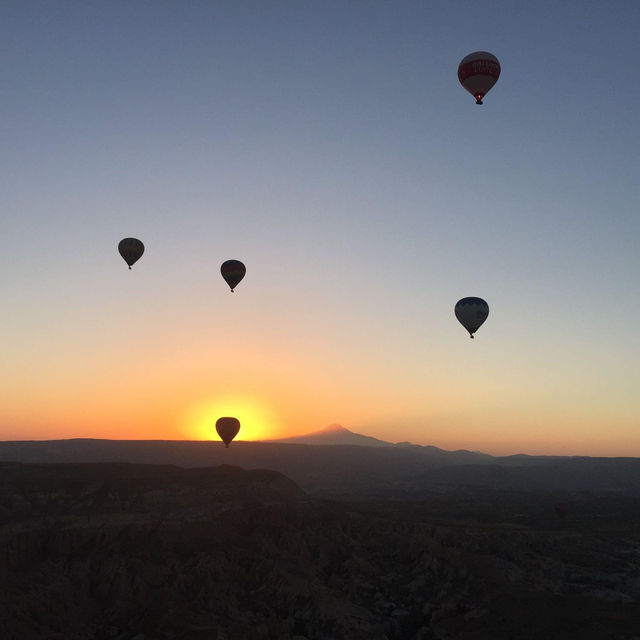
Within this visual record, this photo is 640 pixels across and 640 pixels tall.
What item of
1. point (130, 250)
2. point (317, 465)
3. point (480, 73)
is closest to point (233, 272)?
point (130, 250)

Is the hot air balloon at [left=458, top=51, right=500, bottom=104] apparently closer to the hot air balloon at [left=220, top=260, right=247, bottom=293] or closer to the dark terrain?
the hot air balloon at [left=220, top=260, right=247, bottom=293]

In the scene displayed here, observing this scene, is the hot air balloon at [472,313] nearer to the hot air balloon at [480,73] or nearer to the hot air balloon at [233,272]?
the hot air balloon at [480,73]

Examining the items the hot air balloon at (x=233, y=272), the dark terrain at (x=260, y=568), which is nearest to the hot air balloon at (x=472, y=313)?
the dark terrain at (x=260, y=568)

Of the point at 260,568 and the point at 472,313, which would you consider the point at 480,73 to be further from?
the point at 260,568

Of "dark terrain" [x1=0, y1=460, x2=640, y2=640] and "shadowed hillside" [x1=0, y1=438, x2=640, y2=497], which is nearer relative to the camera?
"dark terrain" [x1=0, y1=460, x2=640, y2=640]

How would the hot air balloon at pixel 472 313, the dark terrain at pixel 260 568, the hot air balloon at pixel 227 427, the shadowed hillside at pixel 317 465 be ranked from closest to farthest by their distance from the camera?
1. the dark terrain at pixel 260 568
2. the hot air balloon at pixel 472 313
3. the hot air balloon at pixel 227 427
4. the shadowed hillside at pixel 317 465

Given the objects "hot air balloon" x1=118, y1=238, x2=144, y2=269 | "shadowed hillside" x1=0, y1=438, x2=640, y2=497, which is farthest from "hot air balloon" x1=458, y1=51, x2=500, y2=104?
"shadowed hillside" x1=0, y1=438, x2=640, y2=497
